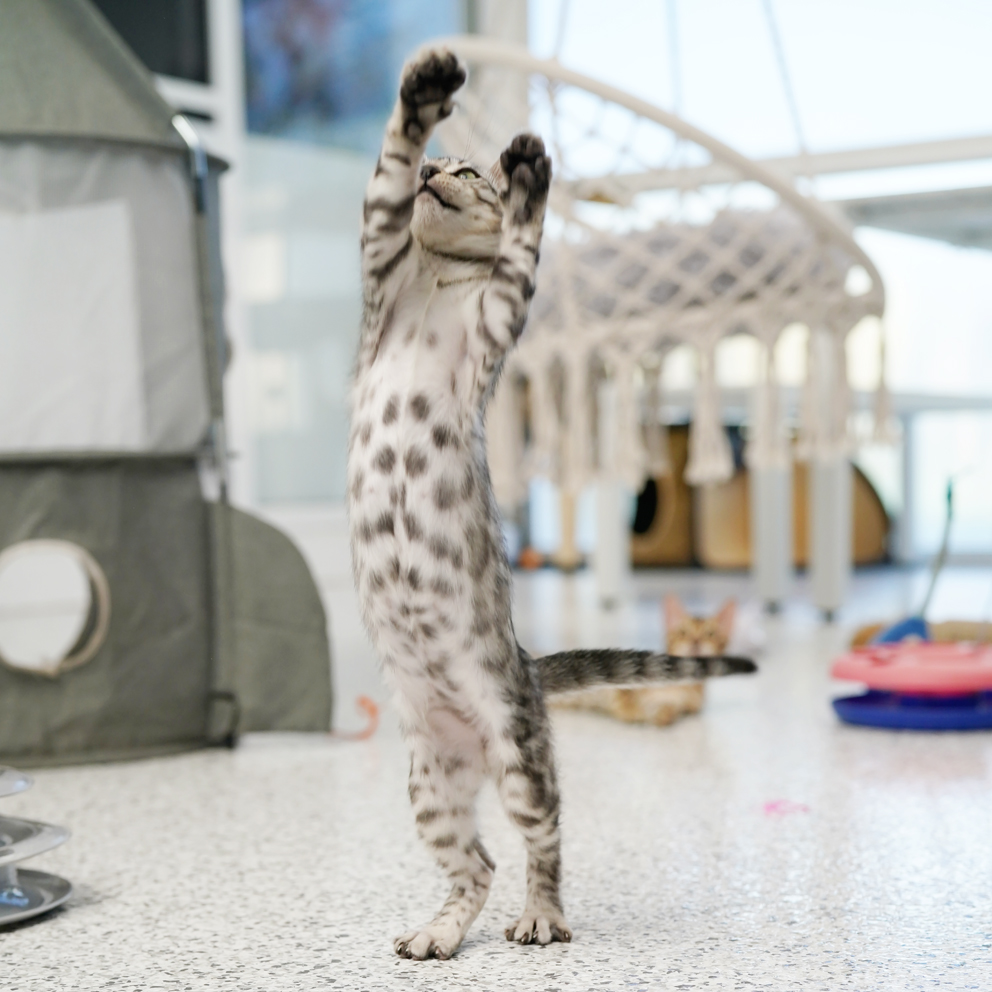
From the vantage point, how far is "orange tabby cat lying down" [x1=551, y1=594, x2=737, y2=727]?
1.70 metres

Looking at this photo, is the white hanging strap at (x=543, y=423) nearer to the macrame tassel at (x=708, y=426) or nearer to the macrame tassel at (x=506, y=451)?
the macrame tassel at (x=506, y=451)

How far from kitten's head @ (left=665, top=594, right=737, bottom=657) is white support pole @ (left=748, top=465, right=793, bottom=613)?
2.87 feet

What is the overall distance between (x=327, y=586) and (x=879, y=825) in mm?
2099

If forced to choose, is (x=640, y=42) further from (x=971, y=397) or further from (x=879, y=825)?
(x=879, y=825)

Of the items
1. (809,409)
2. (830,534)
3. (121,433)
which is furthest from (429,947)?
(830,534)

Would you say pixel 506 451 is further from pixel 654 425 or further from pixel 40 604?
pixel 40 604

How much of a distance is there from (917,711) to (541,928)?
3.11 ft

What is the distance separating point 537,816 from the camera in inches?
31.8

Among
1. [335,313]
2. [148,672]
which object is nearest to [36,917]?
[148,672]

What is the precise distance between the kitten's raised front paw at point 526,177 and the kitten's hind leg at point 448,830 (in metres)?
0.37

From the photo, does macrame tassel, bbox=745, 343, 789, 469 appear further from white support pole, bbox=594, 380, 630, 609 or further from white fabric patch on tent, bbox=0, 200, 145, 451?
white fabric patch on tent, bbox=0, 200, 145, 451

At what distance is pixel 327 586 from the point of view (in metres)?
3.11

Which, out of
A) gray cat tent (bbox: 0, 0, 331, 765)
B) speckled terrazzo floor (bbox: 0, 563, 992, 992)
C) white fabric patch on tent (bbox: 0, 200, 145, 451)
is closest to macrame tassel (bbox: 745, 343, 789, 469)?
speckled terrazzo floor (bbox: 0, 563, 992, 992)

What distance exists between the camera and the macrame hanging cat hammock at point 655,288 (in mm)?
1985
